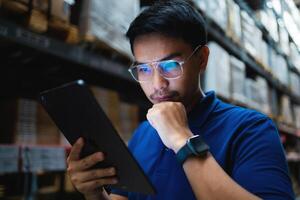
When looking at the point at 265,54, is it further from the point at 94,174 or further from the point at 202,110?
the point at 94,174

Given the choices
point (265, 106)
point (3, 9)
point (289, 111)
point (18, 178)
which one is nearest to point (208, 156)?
point (3, 9)

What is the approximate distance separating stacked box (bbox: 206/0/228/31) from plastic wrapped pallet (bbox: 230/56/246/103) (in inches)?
18.0

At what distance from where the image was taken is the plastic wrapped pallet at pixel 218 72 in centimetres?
312

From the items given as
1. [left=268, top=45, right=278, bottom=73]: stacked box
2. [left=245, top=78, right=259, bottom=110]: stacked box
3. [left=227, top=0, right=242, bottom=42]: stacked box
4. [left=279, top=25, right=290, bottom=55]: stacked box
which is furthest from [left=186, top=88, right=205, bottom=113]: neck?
[left=279, top=25, right=290, bottom=55]: stacked box

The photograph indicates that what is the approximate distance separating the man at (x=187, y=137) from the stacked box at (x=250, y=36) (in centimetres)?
347

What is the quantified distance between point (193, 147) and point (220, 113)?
271mm

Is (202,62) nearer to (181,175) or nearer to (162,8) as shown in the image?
(162,8)

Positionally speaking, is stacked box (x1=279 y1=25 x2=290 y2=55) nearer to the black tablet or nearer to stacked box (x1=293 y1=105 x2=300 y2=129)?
stacked box (x1=293 y1=105 x2=300 y2=129)

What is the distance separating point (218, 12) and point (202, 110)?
8.47ft

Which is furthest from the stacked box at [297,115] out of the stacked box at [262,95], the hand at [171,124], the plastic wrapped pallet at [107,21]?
the hand at [171,124]

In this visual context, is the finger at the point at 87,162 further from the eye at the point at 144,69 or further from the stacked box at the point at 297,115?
the stacked box at the point at 297,115

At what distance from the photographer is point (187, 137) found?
0.74 metres

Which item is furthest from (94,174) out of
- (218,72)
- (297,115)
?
(297,115)

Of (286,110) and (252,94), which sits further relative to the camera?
(286,110)
